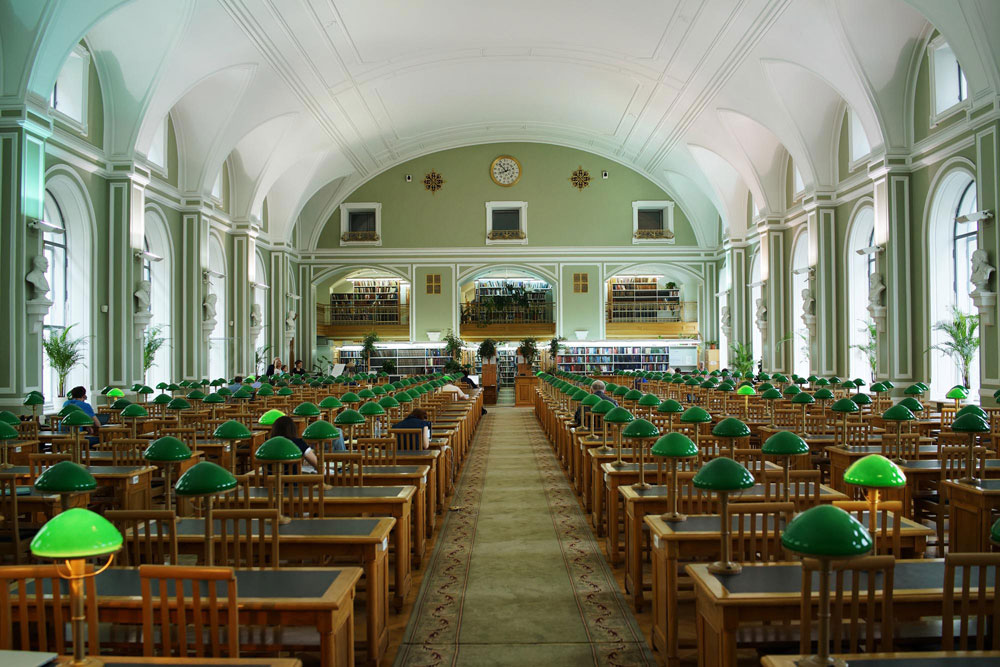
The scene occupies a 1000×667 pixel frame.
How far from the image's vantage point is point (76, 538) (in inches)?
78.0

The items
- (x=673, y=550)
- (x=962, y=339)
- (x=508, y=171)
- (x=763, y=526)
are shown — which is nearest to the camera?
(x=763, y=526)

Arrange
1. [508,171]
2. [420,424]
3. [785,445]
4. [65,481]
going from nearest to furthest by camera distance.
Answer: [65,481] < [785,445] < [420,424] < [508,171]

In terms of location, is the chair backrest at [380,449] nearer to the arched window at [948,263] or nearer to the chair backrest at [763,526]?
the chair backrest at [763,526]

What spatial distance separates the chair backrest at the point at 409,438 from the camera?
762cm

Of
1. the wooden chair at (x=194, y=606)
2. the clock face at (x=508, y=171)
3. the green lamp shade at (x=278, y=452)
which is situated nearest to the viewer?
the wooden chair at (x=194, y=606)

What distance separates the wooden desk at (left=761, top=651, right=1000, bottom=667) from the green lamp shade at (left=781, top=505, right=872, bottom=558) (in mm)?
483

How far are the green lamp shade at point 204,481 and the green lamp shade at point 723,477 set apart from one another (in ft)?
6.29

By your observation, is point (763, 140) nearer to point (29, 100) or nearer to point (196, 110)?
point (196, 110)

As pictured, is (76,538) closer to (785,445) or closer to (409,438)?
(785,445)

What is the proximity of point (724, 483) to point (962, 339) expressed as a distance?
11313mm

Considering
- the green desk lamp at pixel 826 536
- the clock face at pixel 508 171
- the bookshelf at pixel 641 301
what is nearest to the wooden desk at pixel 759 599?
the green desk lamp at pixel 826 536

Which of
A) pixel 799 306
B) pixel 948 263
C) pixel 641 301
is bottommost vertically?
pixel 799 306

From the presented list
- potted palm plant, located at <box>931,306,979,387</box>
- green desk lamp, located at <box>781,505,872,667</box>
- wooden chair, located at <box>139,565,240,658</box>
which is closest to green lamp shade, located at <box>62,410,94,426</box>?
wooden chair, located at <box>139,565,240,658</box>

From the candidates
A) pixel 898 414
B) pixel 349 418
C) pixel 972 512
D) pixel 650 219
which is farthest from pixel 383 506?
pixel 650 219
